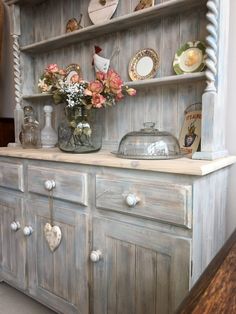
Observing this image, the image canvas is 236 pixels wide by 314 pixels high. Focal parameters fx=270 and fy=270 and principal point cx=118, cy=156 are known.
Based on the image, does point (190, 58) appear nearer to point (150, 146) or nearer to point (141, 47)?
point (141, 47)

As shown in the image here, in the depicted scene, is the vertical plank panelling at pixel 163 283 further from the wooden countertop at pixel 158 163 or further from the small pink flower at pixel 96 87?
the small pink flower at pixel 96 87

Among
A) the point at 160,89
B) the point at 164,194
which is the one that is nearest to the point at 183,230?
the point at 164,194

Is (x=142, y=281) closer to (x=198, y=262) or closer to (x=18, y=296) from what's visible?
(x=198, y=262)

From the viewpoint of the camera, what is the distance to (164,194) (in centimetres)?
97

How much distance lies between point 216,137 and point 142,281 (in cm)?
66

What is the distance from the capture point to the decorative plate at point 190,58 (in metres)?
1.25

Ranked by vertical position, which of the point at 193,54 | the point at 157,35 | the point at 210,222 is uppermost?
the point at 157,35

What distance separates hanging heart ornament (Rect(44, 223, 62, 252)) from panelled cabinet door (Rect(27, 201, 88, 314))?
0.02 meters

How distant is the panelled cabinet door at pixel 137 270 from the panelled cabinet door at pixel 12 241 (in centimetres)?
58

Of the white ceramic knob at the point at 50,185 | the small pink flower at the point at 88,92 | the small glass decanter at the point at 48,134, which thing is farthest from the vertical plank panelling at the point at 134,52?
the white ceramic knob at the point at 50,185

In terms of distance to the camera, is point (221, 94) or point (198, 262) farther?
point (221, 94)

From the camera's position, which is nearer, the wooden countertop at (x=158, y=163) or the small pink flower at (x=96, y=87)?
the wooden countertop at (x=158, y=163)

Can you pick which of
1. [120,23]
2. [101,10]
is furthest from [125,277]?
[101,10]

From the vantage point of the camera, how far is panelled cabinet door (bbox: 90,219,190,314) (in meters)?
0.98
